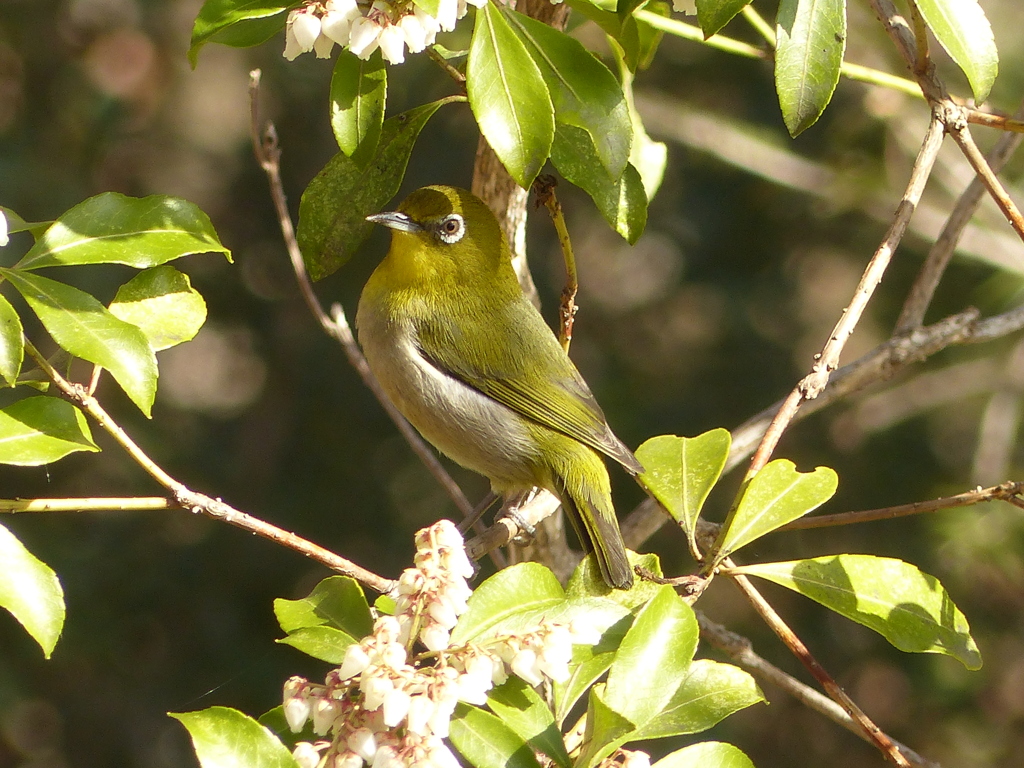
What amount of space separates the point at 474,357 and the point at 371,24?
1.47m

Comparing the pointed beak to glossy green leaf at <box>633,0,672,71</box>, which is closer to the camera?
glossy green leaf at <box>633,0,672,71</box>

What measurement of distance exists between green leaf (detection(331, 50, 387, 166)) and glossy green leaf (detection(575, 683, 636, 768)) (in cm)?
111

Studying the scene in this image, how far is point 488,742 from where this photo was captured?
1.59 meters

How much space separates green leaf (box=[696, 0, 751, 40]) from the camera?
176cm

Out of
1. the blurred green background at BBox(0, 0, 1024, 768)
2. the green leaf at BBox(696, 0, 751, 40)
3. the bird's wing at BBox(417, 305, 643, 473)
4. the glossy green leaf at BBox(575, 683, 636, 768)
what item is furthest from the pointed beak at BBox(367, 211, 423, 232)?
the blurred green background at BBox(0, 0, 1024, 768)

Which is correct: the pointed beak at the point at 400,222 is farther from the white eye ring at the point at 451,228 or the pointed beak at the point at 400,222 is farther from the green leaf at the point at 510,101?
the green leaf at the point at 510,101

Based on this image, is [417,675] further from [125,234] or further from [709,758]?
[125,234]

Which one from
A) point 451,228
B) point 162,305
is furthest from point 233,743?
point 451,228

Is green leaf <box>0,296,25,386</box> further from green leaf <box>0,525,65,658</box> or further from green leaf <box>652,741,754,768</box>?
green leaf <box>652,741,754,768</box>

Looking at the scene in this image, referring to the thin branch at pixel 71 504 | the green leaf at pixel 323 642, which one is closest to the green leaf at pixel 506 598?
the green leaf at pixel 323 642

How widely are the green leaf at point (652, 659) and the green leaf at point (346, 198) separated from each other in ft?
3.71

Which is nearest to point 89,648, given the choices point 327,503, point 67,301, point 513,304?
point 327,503

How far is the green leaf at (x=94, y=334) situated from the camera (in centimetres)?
168

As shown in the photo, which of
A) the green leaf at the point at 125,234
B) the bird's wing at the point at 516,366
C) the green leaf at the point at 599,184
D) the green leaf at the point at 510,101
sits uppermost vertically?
the green leaf at the point at 510,101
